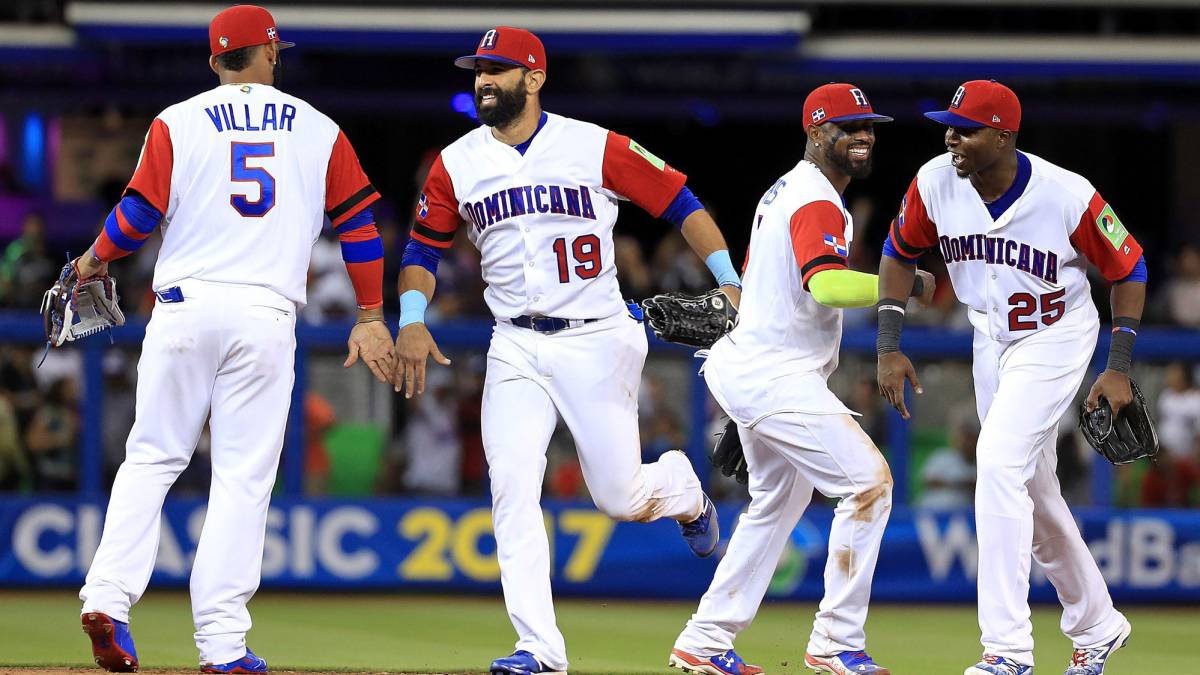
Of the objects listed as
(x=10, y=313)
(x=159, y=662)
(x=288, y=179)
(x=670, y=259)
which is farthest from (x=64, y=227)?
(x=288, y=179)

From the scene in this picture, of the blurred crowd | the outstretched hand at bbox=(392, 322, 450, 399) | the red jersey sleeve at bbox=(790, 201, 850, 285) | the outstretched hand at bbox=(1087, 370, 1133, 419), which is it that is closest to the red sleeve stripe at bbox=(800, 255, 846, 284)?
the red jersey sleeve at bbox=(790, 201, 850, 285)

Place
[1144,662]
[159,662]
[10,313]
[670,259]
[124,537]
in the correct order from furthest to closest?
[670,259], [10,313], [1144,662], [159,662], [124,537]

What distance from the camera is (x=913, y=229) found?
645 centimetres

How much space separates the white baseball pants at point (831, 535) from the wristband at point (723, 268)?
520 millimetres

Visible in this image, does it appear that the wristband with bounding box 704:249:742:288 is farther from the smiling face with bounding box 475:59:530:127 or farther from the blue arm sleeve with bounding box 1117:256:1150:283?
Answer: the blue arm sleeve with bounding box 1117:256:1150:283

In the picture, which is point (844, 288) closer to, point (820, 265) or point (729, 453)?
point (820, 265)

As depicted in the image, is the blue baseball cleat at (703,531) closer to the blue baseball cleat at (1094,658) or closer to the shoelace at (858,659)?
the shoelace at (858,659)

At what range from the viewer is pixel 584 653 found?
7.76 m

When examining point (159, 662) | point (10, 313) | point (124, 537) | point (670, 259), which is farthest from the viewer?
point (670, 259)

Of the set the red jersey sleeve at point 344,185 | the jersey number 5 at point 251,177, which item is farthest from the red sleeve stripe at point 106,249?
the red jersey sleeve at point 344,185

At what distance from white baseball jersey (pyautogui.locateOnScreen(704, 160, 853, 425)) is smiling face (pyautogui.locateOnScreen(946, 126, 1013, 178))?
1.48ft

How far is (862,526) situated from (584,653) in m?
2.22

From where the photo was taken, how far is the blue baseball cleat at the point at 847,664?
592cm

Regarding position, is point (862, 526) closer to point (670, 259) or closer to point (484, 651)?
point (484, 651)
